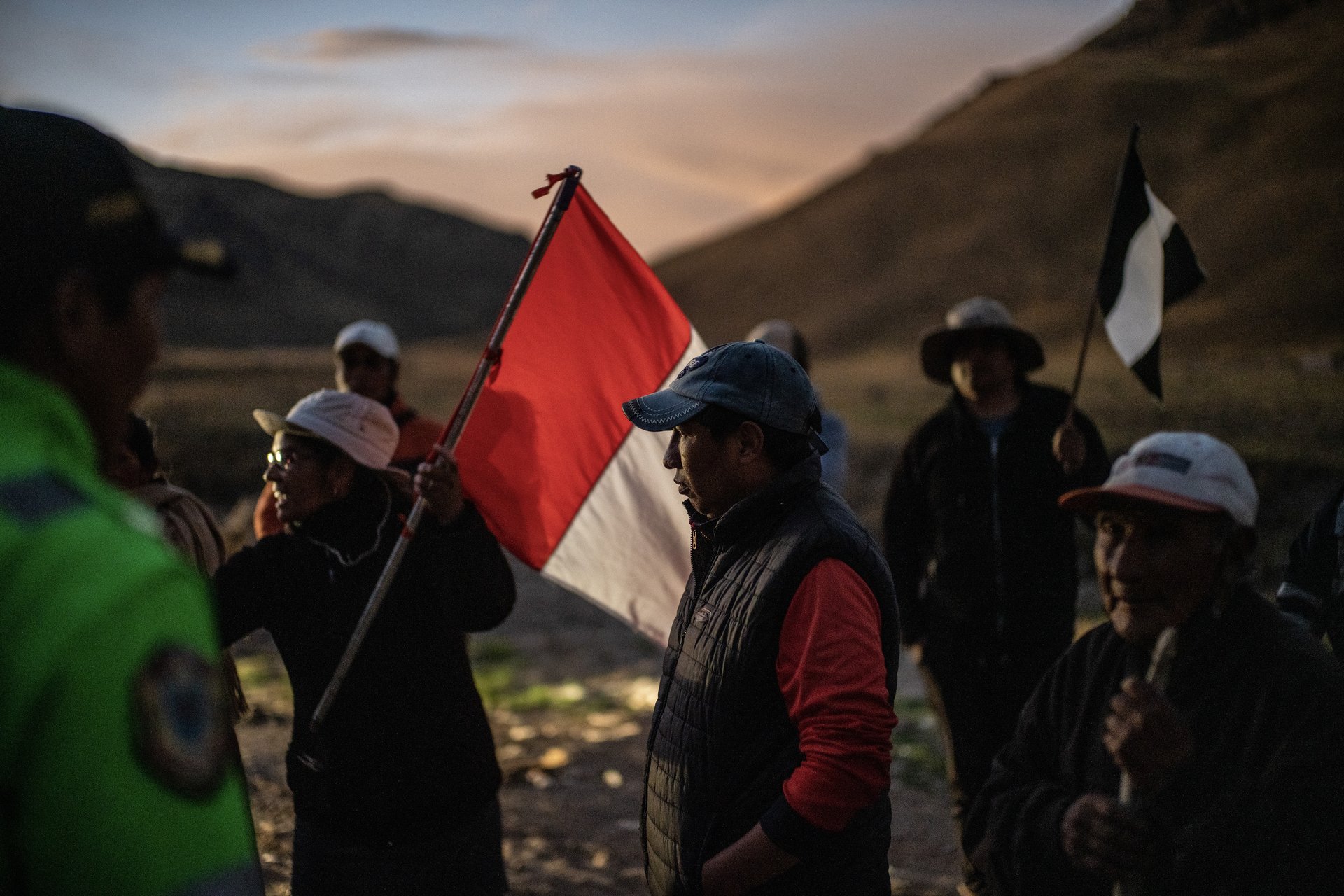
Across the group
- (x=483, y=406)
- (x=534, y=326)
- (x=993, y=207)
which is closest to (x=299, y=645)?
(x=483, y=406)

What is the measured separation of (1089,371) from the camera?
3034 centimetres

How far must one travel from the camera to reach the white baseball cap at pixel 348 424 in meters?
3.58

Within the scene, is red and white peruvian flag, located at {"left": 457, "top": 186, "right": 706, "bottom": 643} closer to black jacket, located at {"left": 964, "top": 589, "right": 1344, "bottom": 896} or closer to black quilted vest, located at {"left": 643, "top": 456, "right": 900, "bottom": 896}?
black quilted vest, located at {"left": 643, "top": 456, "right": 900, "bottom": 896}

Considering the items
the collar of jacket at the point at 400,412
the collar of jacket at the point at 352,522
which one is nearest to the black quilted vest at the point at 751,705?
the collar of jacket at the point at 352,522

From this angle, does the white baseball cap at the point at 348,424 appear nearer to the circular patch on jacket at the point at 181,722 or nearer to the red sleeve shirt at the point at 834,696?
the red sleeve shirt at the point at 834,696

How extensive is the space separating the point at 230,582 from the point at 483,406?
119 cm

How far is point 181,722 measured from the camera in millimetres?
1132

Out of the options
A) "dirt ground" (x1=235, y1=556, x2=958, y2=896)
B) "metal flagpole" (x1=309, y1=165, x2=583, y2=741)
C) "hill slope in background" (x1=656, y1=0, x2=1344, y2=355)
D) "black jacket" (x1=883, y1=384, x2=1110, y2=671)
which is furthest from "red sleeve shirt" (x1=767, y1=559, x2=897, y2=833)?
"hill slope in background" (x1=656, y1=0, x2=1344, y2=355)

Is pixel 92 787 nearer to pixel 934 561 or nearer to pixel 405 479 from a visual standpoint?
pixel 405 479

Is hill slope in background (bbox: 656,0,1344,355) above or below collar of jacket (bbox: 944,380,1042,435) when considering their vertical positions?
above

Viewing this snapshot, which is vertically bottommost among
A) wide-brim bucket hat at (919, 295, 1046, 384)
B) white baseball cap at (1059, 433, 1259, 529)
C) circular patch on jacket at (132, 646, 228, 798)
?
circular patch on jacket at (132, 646, 228, 798)

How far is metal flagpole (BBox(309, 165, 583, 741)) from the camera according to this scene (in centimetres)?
346

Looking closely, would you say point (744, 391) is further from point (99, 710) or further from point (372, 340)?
point (372, 340)

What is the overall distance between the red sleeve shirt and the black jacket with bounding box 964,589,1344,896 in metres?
0.34
